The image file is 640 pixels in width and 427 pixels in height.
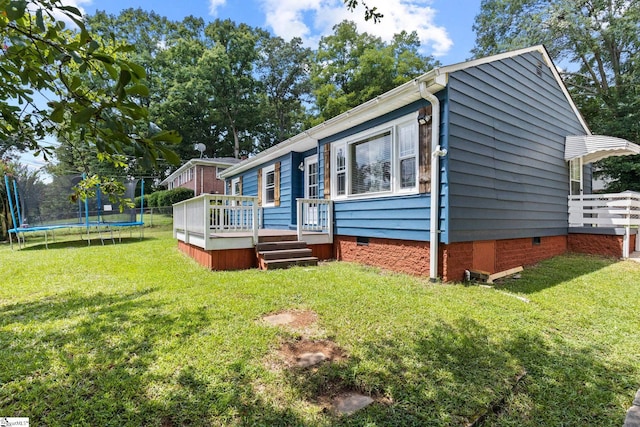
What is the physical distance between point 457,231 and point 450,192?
631 mm

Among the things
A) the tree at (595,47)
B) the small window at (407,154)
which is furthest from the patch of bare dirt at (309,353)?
the tree at (595,47)

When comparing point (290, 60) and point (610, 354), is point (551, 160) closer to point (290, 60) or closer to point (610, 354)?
point (610, 354)

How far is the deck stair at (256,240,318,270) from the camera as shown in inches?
230

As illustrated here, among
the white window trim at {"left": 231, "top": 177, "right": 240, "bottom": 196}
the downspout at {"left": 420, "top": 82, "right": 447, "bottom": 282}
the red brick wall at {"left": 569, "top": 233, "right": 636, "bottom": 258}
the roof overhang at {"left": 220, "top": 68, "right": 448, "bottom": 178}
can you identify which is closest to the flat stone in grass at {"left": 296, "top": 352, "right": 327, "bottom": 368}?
the downspout at {"left": 420, "top": 82, "right": 447, "bottom": 282}

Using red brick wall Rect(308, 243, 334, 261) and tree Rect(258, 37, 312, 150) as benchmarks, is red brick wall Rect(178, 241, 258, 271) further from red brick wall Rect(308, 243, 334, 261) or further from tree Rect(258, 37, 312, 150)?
tree Rect(258, 37, 312, 150)

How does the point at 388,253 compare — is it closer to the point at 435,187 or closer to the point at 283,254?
the point at 435,187

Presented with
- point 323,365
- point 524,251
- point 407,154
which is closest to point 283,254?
point 407,154

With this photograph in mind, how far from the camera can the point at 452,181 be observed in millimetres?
4773

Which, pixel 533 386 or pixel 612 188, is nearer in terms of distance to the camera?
pixel 533 386

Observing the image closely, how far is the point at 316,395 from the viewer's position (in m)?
2.07

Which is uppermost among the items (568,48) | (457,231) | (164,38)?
(164,38)

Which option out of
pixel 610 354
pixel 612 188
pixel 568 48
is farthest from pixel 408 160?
pixel 568 48

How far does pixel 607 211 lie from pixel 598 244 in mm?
825

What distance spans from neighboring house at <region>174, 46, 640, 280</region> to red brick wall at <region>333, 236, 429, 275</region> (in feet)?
0.07
